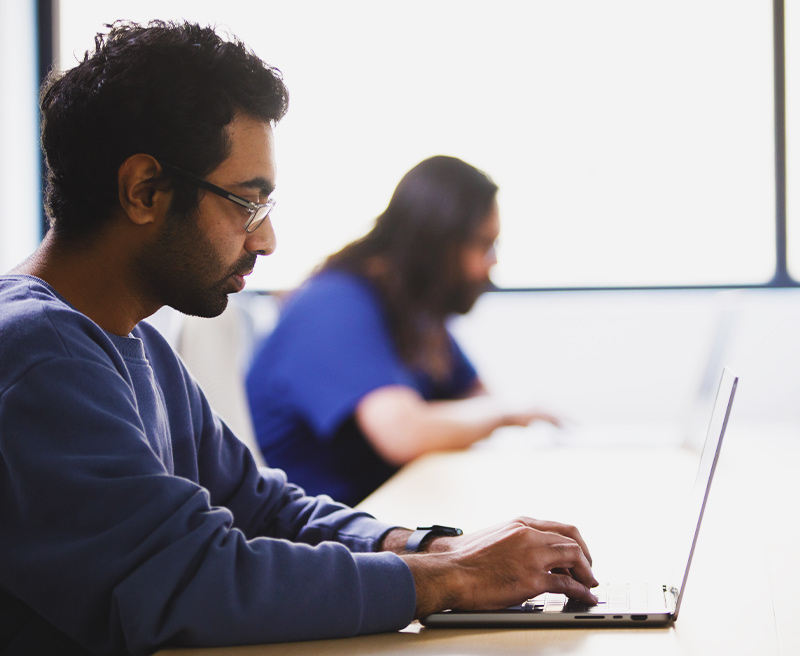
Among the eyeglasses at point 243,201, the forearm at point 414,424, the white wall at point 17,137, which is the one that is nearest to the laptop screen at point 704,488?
the eyeglasses at point 243,201

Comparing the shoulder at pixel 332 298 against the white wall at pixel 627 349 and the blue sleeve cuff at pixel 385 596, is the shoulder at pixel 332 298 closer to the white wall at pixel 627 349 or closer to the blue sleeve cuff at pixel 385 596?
the blue sleeve cuff at pixel 385 596

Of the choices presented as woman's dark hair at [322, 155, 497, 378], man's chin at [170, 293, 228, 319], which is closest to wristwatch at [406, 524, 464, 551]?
man's chin at [170, 293, 228, 319]

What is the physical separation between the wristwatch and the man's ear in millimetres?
470

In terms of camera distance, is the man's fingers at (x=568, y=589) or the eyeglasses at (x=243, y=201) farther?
the eyeglasses at (x=243, y=201)

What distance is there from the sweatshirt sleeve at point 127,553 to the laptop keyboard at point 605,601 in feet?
0.47

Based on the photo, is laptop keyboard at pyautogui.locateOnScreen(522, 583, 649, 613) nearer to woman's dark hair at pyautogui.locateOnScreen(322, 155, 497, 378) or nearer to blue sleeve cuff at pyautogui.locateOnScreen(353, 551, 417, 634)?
blue sleeve cuff at pyautogui.locateOnScreen(353, 551, 417, 634)

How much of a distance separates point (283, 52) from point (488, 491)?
2.74m

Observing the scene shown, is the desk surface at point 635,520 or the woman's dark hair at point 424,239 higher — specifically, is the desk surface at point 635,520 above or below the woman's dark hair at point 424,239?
below

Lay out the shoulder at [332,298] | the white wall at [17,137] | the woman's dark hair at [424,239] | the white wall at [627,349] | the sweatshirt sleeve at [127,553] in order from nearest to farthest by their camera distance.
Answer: the sweatshirt sleeve at [127,553] < the shoulder at [332,298] < the woman's dark hair at [424,239] < the white wall at [17,137] < the white wall at [627,349]

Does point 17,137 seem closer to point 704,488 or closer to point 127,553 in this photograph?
point 127,553

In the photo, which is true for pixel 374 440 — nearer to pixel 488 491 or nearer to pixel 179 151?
pixel 488 491

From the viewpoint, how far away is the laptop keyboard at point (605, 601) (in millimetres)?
813

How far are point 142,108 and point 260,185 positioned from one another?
15 cm

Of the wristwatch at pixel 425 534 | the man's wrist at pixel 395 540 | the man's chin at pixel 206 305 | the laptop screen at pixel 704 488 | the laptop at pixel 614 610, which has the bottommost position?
the man's wrist at pixel 395 540
